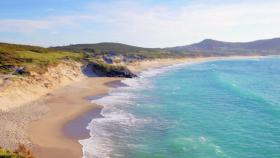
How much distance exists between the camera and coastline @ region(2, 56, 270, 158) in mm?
26495

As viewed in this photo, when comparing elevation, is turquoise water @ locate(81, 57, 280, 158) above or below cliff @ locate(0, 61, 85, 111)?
below

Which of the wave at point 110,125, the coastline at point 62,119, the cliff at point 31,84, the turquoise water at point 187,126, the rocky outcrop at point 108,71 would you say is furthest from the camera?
the rocky outcrop at point 108,71

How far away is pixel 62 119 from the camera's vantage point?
35938 millimetres

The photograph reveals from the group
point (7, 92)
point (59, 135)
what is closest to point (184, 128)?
point (59, 135)

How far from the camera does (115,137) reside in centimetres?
2967

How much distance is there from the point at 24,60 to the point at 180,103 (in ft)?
94.5

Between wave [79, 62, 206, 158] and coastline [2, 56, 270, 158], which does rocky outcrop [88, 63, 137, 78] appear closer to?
coastline [2, 56, 270, 158]

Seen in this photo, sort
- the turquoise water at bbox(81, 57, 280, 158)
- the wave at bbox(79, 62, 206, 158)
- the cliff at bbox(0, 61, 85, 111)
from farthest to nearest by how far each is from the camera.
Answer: the cliff at bbox(0, 61, 85, 111), the wave at bbox(79, 62, 206, 158), the turquoise water at bbox(81, 57, 280, 158)

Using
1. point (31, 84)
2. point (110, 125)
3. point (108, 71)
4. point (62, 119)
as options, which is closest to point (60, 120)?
point (62, 119)

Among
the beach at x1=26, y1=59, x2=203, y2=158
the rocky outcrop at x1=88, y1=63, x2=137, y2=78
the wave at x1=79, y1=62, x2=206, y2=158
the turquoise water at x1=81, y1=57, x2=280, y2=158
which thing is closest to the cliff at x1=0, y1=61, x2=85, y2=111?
the beach at x1=26, y1=59, x2=203, y2=158

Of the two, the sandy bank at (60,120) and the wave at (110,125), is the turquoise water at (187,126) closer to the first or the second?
the wave at (110,125)

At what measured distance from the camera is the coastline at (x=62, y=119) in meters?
26.5

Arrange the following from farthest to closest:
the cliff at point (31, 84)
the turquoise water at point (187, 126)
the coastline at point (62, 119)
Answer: the cliff at point (31, 84) → the coastline at point (62, 119) → the turquoise water at point (187, 126)

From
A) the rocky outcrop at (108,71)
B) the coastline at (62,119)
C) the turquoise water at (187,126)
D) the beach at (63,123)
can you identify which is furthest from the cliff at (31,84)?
the rocky outcrop at (108,71)
